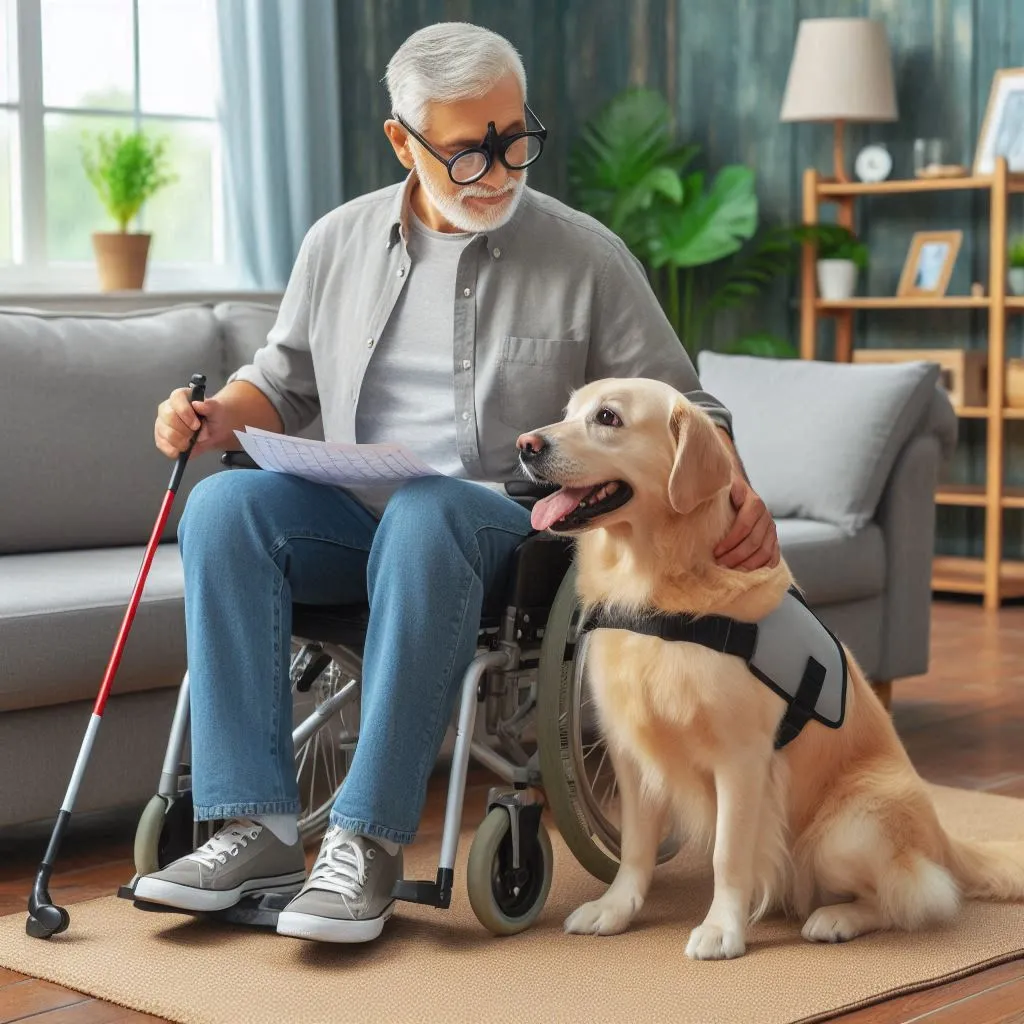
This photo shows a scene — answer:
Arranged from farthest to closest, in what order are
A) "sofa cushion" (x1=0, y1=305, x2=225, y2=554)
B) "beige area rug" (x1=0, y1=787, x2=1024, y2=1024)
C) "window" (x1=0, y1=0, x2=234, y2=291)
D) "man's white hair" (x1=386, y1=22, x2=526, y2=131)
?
"window" (x1=0, y1=0, x2=234, y2=291), "sofa cushion" (x1=0, y1=305, x2=225, y2=554), "man's white hair" (x1=386, y1=22, x2=526, y2=131), "beige area rug" (x1=0, y1=787, x2=1024, y2=1024)

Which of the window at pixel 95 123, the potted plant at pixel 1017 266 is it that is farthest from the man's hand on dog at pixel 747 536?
the potted plant at pixel 1017 266

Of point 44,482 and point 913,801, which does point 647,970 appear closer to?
point 913,801

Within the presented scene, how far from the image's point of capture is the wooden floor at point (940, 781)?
5.78 feet

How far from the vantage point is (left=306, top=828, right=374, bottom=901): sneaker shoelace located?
1.83m

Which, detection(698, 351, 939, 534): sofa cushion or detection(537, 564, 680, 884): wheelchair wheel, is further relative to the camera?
detection(698, 351, 939, 534): sofa cushion

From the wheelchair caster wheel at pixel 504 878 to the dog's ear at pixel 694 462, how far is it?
0.45 m

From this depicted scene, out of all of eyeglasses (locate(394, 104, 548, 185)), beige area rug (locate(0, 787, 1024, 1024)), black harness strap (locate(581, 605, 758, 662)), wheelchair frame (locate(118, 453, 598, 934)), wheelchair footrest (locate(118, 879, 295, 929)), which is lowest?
beige area rug (locate(0, 787, 1024, 1024))

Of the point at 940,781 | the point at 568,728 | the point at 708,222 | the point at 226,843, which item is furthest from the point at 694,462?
the point at 708,222

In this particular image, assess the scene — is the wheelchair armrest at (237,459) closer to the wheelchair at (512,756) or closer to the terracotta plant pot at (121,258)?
the wheelchair at (512,756)

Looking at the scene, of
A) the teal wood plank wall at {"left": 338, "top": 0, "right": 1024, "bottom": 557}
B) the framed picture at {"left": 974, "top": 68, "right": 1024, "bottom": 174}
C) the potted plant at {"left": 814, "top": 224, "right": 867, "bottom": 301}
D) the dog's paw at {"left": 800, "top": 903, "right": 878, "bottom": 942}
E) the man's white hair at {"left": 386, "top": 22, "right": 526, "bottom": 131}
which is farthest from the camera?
the potted plant at {"left": 814, "top": 224, "right": 867, "bottom": 301}

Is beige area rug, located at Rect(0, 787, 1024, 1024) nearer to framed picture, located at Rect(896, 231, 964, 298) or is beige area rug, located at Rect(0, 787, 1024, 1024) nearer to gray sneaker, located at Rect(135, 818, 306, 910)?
gray sneaker, located at Rect(135, 818, 306, 910)

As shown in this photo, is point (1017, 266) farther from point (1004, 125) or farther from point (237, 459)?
point (237, 459)

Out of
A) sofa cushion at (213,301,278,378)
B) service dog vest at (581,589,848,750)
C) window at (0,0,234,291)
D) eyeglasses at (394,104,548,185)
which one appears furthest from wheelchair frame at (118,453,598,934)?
window at (0,0,234,291)

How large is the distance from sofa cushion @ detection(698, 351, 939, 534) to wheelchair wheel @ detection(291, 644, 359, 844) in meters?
1.21
